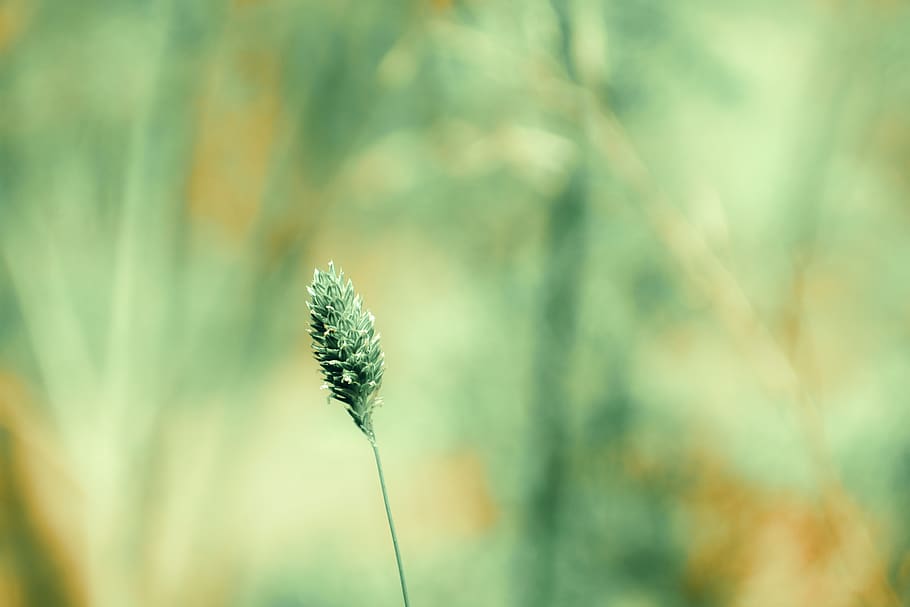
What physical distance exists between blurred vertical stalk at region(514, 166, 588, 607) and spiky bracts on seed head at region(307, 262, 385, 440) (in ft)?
1.32

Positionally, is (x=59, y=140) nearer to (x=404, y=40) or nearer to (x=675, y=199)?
(x=404, y=40)

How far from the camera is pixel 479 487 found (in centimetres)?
86

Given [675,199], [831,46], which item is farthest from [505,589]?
[831,46]

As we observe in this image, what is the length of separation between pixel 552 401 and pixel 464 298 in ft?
0.49

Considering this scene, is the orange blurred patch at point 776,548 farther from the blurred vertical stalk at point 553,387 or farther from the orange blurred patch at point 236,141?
the orange blurred patch at point 236,141

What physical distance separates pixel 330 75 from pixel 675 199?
407 millimetres

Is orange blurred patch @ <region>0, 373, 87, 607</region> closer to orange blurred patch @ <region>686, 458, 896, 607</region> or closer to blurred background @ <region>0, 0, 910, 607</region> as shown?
blurred background @ <region>0, 0, 910, 607</region>

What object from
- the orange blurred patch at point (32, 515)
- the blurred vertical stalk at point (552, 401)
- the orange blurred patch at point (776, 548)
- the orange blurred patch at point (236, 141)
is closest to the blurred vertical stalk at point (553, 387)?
the blurred vertical stalk at point (552, 401)

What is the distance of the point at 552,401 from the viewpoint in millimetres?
861

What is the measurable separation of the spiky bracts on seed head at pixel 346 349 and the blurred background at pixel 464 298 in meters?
0.40

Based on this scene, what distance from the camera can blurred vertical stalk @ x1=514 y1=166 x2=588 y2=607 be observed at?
849 millimetres

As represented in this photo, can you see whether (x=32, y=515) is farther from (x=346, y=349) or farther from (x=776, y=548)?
(x=776, y=548)

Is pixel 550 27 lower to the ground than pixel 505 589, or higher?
higher

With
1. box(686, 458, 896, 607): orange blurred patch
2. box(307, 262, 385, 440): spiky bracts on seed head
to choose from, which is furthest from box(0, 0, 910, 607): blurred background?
box(307, 262, 385, 440): spiky bracts on seed head
